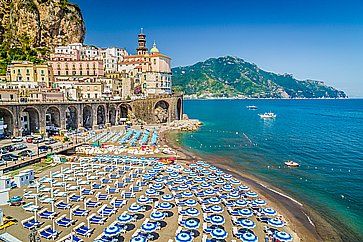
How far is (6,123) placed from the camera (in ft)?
209

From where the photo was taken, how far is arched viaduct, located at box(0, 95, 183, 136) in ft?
206

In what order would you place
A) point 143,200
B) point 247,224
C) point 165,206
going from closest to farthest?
point 247,224, point 165,206, point 143,200

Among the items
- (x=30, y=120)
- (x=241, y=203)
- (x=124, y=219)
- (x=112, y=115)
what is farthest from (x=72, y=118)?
(x=241, y=203)

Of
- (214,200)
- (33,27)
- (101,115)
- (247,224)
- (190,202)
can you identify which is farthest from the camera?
(33,27)

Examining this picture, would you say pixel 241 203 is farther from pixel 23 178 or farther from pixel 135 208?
pixel 23 178

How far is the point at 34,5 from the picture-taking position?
105938 millimetres

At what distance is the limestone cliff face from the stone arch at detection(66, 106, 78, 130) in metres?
35.2

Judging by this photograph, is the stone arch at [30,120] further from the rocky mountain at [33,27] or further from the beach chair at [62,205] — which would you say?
the beach chair at [62,205]

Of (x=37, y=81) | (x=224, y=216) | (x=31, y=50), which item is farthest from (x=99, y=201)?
(x=31, y=50)

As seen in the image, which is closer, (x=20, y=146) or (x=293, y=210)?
(x=293, y=210)

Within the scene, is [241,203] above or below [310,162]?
above

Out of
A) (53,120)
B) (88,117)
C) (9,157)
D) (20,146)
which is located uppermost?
(88,117)

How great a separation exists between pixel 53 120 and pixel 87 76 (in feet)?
87.9

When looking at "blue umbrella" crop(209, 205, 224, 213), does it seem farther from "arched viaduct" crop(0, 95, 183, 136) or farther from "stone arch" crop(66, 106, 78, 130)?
"stone arch" crop(66, 106, 78, 130)
